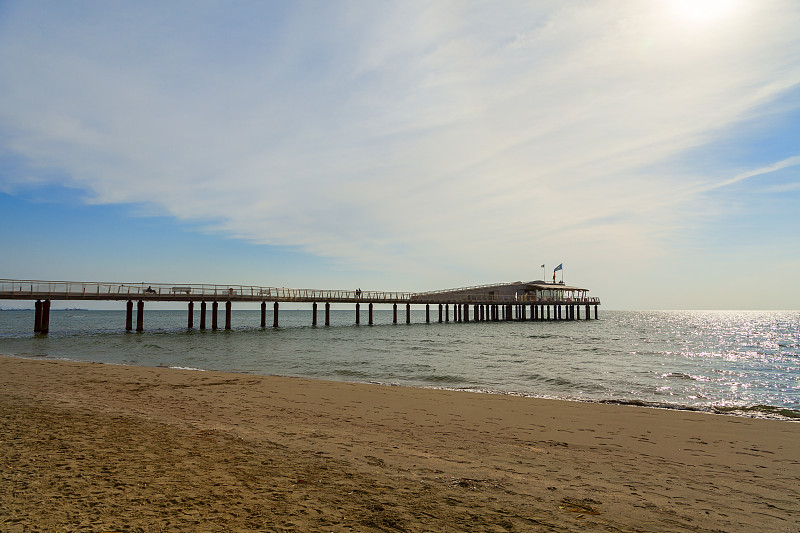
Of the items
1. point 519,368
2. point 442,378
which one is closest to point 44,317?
point 442,378

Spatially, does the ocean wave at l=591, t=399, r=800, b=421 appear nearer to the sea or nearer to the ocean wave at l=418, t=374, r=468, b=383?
the sea

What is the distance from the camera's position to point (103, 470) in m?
5.40

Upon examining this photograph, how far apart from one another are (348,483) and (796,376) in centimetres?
2357

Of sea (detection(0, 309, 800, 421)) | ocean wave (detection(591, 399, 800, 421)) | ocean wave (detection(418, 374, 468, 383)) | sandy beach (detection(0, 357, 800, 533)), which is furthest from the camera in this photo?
ocean wave (detection(418, 374, 468, 383))

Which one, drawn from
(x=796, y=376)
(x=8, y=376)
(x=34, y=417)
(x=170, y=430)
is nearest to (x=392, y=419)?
(x=170, y=430)

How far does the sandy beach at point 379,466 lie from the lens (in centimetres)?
443

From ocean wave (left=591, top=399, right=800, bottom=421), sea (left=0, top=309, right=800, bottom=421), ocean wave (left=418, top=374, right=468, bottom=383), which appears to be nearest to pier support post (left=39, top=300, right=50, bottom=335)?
sea (left=0, top=309, right=800, bottom=421)

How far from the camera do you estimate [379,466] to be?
20.5 ft

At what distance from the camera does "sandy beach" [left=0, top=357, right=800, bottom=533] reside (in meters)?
4.43

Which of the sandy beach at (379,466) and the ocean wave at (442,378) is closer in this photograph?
the sandy beach at (379,466)

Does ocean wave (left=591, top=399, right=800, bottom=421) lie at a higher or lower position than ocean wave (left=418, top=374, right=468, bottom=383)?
higher

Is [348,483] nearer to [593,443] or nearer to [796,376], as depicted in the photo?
[593,443]

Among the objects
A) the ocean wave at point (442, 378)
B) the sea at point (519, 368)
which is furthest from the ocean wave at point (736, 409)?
the ocean wave at point (442, 378)

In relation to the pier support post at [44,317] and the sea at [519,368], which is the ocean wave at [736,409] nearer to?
the sea at [519,368]
